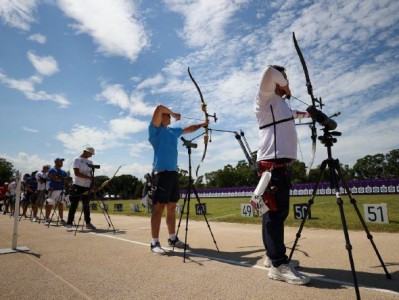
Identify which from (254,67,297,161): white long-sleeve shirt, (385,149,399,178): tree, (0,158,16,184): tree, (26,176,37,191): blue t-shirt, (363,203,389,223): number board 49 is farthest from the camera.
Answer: (385,149,399,178): tree

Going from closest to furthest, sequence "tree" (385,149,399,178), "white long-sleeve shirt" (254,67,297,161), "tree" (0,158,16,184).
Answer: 1. "white long-sleeve shirt" (254,67,297,161)
2. "tree" (0,158,16,184)
3. "tree" (385,149,399,178)

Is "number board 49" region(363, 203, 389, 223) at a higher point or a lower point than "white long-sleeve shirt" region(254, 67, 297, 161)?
lower

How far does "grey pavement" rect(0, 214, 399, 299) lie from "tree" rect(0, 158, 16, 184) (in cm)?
12512

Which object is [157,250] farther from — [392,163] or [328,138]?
[392,163]

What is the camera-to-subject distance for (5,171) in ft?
393

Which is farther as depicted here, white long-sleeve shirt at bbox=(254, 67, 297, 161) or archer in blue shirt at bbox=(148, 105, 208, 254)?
archer in blue shirt at bbox=(148, 105, 208, 254)

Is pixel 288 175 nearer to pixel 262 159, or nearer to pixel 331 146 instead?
pixel 262 159

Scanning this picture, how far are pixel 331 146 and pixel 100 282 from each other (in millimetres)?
3281

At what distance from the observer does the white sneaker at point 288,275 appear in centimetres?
363

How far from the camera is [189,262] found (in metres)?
4.99

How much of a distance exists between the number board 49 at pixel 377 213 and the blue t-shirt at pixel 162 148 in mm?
5713

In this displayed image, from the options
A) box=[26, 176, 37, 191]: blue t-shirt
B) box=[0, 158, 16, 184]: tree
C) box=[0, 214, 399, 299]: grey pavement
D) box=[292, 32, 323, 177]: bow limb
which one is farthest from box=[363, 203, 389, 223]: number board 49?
box=[0, 158, 16, 184]: tree

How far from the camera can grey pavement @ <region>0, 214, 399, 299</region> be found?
11.2ft

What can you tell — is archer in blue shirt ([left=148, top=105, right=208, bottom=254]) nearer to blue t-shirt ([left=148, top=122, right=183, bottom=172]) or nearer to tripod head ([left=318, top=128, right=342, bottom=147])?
blue t-shirt ([left=148, top=122, right=183, bottom=172])
